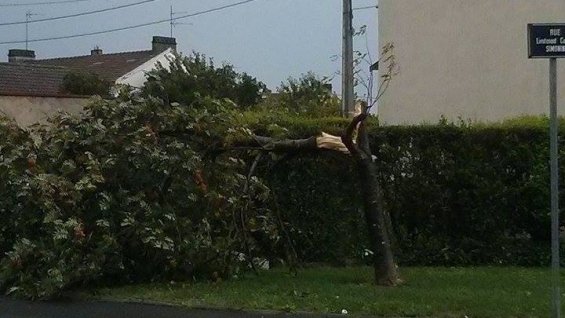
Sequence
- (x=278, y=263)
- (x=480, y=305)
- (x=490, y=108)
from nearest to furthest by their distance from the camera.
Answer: (x=480, y=305) < (x=278, y=263) < (x=490, y=108)

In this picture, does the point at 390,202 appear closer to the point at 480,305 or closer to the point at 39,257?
the point at 480,305

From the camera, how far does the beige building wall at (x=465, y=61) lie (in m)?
21.4

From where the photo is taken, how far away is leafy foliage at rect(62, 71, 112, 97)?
41.1 m

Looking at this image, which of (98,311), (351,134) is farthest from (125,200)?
(351,134)

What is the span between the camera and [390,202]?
1424 centimetres

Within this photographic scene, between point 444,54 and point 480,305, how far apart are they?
14509mm

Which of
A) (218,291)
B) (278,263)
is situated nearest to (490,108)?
(278,263)

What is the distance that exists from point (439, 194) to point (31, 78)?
34096mm

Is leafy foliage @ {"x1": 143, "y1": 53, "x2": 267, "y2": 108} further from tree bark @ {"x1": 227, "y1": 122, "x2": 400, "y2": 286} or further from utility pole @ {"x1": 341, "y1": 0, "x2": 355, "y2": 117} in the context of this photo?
tree bark @ {"x1": 227, "y1": 122, "x2": 400, "y2": 286}

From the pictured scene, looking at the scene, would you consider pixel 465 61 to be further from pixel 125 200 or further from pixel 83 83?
pixel 83 83

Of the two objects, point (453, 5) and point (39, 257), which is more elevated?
point (453, 5)

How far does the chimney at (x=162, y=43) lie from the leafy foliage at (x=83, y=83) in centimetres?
1158

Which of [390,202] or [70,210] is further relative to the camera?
[390,202]

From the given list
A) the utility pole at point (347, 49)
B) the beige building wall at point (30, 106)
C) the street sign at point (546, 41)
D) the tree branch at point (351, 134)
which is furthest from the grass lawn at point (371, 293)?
the utility pole at point (347, 49)
